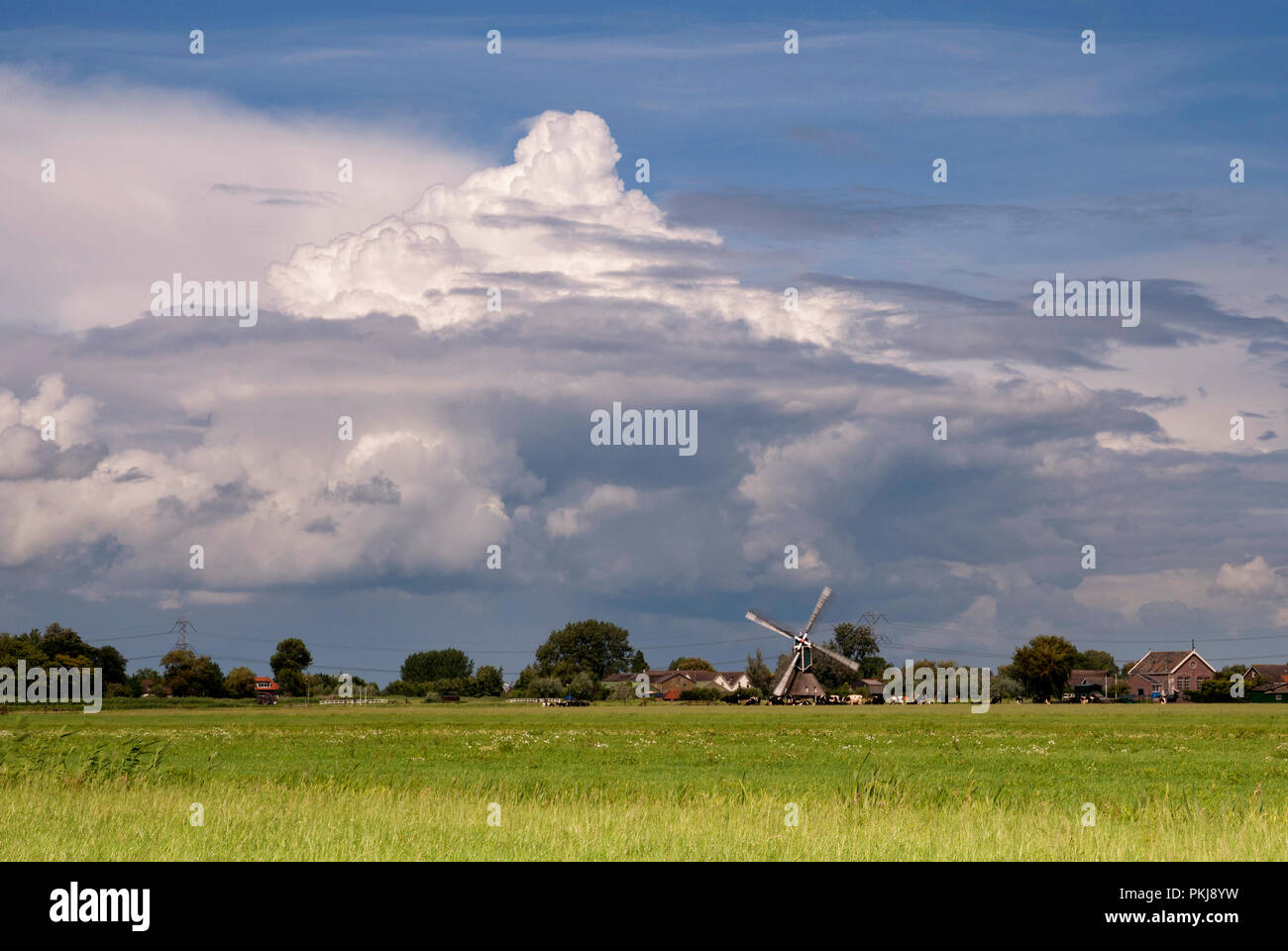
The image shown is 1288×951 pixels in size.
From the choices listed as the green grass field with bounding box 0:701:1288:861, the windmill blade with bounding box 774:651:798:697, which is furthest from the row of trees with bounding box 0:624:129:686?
the green grass field with bounding box 0:701:1288:861

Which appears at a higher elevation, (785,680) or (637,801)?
(637,801)

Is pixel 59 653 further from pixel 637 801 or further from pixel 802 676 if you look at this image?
pixel 637 801

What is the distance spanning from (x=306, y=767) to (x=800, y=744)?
24308 mm

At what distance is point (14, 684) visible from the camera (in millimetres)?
158625

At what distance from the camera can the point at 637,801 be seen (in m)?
27.2

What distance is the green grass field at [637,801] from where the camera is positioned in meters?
17.6

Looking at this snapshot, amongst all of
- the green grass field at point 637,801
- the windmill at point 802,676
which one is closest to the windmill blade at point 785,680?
the windmill at point 802,676

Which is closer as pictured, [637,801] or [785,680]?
[637,801]

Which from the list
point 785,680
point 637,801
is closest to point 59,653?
point 785,680

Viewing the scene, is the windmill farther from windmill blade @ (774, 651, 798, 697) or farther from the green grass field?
the green grass field

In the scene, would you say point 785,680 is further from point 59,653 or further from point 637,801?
point 637,801

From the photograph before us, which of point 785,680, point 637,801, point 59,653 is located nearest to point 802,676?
point 785,680

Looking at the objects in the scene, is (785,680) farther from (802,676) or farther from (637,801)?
(637,801)

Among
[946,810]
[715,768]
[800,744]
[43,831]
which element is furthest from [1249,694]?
[43,831]
